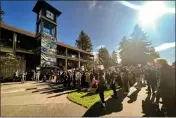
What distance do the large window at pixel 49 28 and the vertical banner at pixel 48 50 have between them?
1021mm

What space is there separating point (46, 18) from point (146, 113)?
24.2 metres

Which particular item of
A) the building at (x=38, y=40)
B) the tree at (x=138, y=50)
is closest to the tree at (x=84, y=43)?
the tree at (x=138, y=50)

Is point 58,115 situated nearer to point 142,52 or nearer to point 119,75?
point 119,75

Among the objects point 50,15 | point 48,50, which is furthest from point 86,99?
point 50,15

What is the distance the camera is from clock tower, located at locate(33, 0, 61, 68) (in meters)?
23.8

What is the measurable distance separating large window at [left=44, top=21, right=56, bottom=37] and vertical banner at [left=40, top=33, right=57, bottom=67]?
102cm

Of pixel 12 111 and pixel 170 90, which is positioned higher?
pixel 170 90

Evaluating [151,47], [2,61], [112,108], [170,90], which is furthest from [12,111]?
[151,47]

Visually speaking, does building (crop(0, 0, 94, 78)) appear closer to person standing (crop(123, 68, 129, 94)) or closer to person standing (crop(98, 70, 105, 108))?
person standing (crop(123, 68, 129, 94))

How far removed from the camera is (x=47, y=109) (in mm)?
6113

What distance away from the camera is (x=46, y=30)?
25281 mm

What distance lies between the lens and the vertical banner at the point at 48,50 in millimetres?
23469

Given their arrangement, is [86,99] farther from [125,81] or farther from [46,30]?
[46,30]

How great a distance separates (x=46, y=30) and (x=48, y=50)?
373 cm
